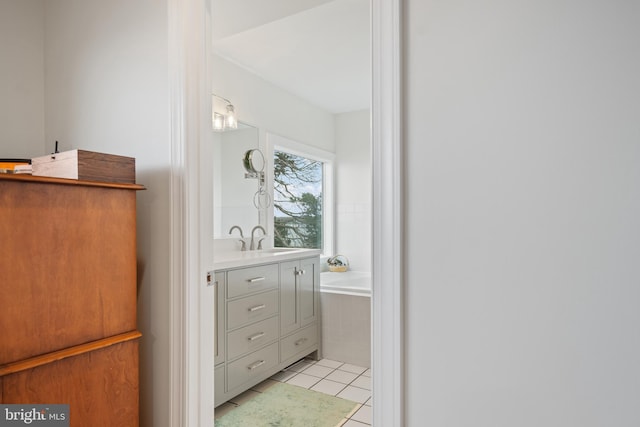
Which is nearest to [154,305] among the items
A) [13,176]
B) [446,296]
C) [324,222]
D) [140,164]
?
[140,164]

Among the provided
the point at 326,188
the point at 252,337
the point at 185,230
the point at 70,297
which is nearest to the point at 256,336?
the point at 252,337

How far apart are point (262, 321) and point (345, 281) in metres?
1.58

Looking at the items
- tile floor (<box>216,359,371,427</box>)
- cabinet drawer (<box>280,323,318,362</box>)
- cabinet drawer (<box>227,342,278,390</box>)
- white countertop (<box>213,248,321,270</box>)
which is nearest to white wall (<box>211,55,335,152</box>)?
white countertop (<box>213,248,321,270</box>)

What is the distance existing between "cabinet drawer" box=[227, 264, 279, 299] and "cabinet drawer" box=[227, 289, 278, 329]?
47 mm

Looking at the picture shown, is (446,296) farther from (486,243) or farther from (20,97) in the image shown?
(20,97)

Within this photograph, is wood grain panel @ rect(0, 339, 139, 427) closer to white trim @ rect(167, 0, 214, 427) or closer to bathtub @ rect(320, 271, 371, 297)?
white trim @ rect(167, 0, 214, 427)

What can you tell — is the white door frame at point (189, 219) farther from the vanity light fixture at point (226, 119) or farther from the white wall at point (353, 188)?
the white wall at point (353, 188)

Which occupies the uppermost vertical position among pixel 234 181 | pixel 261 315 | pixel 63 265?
pixel 234 181

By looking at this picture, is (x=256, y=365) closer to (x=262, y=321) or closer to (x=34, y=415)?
(x=262, y=321)

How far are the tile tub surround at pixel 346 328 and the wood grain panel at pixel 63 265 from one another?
1952mm

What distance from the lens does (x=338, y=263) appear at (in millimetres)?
4562

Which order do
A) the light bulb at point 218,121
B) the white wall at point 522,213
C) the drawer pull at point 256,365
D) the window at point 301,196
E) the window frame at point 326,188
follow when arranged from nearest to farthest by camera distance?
the white wall at point 522,213, the drawer pull at point 256,365, the light bulb at point 218,121, the window at point 301,196, the window frame at point 326,188

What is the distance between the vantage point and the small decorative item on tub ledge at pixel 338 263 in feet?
14.7

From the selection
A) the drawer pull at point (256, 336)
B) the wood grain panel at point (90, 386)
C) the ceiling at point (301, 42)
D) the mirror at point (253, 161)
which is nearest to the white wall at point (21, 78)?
the ceiling at point (301, 42)
